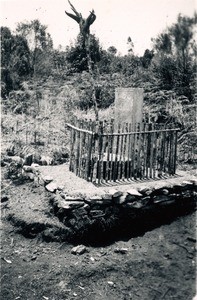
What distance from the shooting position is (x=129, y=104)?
688 cm

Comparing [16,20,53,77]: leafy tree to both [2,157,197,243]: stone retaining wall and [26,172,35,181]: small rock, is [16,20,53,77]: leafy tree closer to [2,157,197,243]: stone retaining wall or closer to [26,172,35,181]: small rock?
[26,172,35,181]: small rock

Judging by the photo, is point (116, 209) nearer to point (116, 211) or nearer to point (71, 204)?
point (116, 211)

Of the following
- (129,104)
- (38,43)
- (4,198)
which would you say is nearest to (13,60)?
(38,43)

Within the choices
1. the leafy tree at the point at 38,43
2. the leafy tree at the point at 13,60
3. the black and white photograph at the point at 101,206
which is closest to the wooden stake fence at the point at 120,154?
the black and white photograph at the point at 101,206

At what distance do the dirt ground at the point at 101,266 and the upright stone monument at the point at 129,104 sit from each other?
96.8 inches

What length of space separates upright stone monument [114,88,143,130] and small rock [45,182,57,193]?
2.15 meters

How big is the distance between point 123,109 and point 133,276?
12.4 feet

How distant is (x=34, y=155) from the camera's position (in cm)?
780

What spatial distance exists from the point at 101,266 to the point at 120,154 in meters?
2.27

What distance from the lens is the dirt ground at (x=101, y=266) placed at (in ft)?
13.3

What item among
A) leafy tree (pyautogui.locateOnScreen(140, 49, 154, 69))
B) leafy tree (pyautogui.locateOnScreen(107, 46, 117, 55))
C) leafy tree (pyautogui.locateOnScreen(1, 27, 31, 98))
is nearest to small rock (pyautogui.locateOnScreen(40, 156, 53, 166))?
leafy tree (pyautogui.locateOnScreen(1, 27, 31, 98))

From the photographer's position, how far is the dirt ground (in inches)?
160

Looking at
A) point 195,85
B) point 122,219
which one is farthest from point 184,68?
point 122,219

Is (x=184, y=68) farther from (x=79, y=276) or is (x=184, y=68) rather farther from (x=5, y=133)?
(x=79, y=276)
